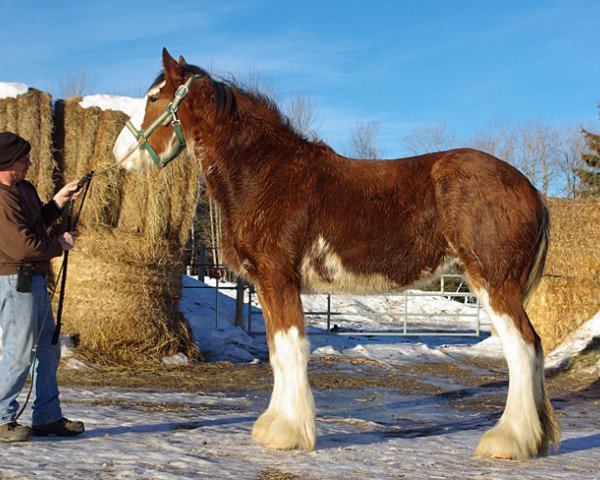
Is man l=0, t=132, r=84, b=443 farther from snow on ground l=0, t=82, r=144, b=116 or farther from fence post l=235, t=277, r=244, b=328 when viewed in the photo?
fence post l=235, t=277, r=244, b=328

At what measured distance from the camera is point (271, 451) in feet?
14.8

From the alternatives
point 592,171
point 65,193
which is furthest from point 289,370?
point 592,171

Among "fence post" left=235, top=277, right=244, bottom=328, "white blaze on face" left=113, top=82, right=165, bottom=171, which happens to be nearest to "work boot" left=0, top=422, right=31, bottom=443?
"white blaze on face" left=113, top=82, right=165, bottom=171

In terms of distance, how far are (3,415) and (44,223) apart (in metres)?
1.40

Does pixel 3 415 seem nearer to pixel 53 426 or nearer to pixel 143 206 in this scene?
pixel 53 426

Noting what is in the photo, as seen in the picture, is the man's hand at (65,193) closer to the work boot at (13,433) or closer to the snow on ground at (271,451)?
the work boot at (13,433)

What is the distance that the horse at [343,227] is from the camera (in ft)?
15.2

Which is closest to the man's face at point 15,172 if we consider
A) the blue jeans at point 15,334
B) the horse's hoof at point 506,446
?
the blue jeans at point 15,334

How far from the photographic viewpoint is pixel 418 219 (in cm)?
487

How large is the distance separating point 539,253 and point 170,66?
3.10 m

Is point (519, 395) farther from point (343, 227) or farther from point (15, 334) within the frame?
point (15, 334)

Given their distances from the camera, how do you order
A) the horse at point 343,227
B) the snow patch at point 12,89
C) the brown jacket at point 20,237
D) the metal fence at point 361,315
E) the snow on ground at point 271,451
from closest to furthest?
the snow on ground at point 271,451
the brown jacket at point 20,237
the horse at point 343,227
the snow patch at point 12,89
the metal fence at point 361,315

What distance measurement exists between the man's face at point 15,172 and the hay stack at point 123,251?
16.8 ft

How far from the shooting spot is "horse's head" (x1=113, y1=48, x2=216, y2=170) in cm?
510
